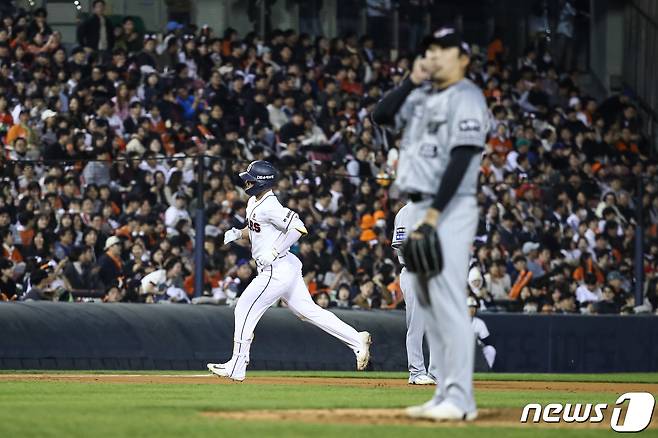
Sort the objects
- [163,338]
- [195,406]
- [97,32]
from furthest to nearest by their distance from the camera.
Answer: [97,32] < [163,338] < [195,406]

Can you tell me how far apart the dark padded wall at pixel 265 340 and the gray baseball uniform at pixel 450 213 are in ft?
29.3

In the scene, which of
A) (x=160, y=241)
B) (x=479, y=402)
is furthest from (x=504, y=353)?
(x=479, y=402)

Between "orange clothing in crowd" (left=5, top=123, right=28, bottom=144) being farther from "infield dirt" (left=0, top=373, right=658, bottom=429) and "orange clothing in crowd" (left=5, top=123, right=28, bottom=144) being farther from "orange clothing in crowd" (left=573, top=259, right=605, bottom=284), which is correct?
"orange clothing in crowd" (left=573, top=259, right=605, bottom=284)

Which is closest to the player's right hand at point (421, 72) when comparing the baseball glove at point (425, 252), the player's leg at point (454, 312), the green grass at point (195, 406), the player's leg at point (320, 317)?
the player's leg at point (454, 312)

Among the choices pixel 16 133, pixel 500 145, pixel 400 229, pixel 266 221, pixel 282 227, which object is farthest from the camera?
pixel 500 145

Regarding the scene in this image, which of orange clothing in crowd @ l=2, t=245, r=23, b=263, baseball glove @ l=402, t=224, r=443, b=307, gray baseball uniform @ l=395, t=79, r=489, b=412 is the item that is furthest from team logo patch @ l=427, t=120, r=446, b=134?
orange clothing in crowd @ l=2, t=245, r=23, b=263

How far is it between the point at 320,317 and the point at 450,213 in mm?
7465

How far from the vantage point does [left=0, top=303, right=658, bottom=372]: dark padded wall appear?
1689cm

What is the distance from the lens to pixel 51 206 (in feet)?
60.5

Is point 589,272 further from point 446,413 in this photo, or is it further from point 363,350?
point 446,413

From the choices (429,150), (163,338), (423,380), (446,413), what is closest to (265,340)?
(163,338)

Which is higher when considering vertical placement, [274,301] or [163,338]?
[274,301]

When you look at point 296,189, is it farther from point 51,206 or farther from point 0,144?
point 0,144

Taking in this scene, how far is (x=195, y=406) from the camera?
9812mm
